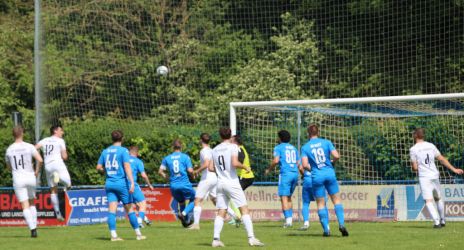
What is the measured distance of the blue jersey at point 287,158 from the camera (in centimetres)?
2194

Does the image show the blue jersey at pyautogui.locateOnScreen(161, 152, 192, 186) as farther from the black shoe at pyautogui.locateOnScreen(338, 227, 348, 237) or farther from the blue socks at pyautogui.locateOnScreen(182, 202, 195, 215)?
the black shoe at pyautogui.locateOnScreen(338, 227, 348, 237)

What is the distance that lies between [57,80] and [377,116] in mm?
14550

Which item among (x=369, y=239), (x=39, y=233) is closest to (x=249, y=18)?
(x=39, y=233)

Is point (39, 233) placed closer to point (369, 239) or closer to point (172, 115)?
point (369, 239)

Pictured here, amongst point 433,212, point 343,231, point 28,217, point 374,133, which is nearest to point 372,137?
point 374,133

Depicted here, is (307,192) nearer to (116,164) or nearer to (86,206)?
(116,164)

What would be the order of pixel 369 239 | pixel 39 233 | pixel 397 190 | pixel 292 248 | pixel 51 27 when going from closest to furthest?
pixel 292 248, pixel 369 239, pixel 39 233, pixel 397 190, pixel 51 27

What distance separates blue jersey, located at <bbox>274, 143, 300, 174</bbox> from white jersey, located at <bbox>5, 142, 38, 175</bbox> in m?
5.65

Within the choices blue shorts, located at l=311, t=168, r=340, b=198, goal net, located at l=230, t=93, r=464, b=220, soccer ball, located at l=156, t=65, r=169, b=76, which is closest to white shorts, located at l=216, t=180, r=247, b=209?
blue shorts, located at l=311, t=168, r=340, b=198

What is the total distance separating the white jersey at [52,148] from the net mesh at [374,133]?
6443 millimetres

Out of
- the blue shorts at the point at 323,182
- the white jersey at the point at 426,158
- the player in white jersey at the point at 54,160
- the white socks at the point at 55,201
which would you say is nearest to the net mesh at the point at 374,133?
the white jersey at the point at 426,158

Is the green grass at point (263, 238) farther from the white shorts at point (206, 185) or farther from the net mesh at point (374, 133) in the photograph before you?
the net mesh at point (374, 133)

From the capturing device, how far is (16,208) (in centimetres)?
2548

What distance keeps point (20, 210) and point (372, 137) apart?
967cm
